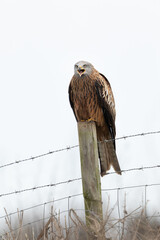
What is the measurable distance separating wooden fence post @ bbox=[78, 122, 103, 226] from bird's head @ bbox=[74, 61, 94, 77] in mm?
2192

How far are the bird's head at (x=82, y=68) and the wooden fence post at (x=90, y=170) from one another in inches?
86.3

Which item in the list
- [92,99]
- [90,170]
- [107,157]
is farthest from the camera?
[92,99]

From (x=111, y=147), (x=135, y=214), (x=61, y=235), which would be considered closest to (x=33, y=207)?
(x=61, y=235)

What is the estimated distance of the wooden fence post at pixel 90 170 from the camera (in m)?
3.96

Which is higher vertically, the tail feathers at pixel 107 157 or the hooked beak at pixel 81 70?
the hooked beak at pixel 81 70

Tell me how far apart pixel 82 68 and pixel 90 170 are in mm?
2480

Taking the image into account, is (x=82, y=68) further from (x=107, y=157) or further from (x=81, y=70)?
(x=107, y=157)

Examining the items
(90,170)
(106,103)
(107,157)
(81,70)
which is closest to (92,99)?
(106,103)

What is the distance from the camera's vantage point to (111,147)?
5.64m

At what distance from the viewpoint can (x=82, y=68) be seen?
20.2ft

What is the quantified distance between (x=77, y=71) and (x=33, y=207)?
103 inches

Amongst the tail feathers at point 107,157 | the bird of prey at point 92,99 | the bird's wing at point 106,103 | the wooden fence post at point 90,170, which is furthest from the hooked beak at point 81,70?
the wooden fence post at point 90,170

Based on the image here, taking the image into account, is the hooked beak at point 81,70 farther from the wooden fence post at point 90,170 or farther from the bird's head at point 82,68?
the wooden fence post at point 90,170

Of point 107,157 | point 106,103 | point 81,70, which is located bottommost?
point 107,157
